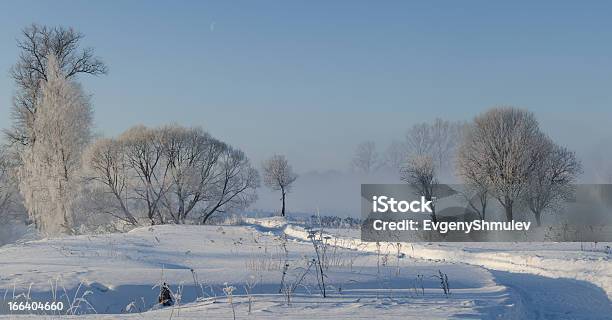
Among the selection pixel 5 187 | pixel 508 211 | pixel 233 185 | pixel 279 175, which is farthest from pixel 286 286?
pixel 279 175

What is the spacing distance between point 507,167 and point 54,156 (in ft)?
79.5

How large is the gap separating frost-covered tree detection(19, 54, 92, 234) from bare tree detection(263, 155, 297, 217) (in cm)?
2390

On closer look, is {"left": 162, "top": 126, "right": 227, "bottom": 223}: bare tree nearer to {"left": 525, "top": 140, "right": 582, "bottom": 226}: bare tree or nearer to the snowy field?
{"left": 525, "top": 140, "right": 582, "bottom": 226}: bare tree

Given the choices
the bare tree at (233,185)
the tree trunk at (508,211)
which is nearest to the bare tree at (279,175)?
the bare tree at (233,185)

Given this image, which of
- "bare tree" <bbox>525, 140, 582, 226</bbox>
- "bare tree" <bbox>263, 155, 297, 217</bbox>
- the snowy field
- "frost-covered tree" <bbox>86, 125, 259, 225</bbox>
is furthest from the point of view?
"bare tree" <bbox>263, 155, 297, 217</bbox>

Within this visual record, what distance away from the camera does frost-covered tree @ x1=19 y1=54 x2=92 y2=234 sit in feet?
78.4

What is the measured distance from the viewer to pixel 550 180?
104 feet

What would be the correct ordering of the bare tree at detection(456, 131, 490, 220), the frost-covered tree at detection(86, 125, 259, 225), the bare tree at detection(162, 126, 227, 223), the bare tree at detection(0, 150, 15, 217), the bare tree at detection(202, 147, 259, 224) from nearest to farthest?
the bare tree at detection(0, 150, 15, 217) → the frost-covered tree at detection(86, 125, 259, 225) → the bare tree at detection(456, 131, 490, 220) → the bare tree at detection(162, 126, 227, 223) → the bare tree at detection(202, 147, 259, 224)

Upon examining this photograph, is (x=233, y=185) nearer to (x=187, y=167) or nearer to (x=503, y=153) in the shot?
(x=187, y=167)

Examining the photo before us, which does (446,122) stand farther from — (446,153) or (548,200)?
(548,200)

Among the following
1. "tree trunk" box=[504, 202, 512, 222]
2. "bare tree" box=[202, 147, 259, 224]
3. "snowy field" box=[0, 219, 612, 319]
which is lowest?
"snowy field" box=[0, 219, 612, 319]

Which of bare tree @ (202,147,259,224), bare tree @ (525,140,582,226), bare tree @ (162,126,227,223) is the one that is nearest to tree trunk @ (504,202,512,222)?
bare tree @ (525,140,582,226)

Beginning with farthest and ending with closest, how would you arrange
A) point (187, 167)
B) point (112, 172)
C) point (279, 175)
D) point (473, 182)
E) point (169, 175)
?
point (279, 175), point (187, 167), point (169, 175), point (473, 182), point (112, 172)

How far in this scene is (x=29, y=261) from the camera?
9.23 m
